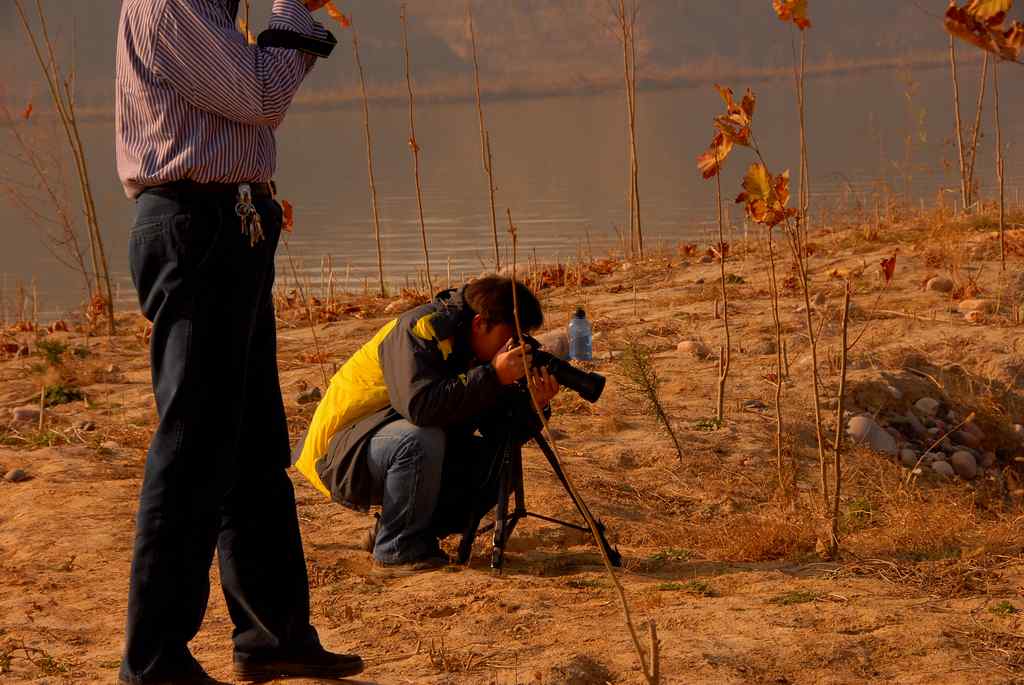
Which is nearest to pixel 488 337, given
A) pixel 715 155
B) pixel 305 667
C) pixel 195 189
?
pixel 715 155

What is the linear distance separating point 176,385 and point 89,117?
4437 centimetres

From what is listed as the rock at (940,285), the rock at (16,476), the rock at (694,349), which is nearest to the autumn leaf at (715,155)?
the rock at (694,349)

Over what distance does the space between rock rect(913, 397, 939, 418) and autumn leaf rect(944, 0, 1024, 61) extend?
3.48 meters

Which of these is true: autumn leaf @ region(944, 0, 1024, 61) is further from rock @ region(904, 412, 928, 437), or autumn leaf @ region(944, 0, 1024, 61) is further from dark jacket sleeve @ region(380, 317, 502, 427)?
rock @ region(904, 412, 928, 437)

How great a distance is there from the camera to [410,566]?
405cm

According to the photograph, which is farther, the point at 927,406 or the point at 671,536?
the point at 927,406

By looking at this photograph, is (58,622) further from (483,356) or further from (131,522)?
(483,356)

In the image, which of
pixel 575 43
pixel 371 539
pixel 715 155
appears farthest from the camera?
pixel 575 43

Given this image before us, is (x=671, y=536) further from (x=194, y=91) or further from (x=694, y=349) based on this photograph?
(x=194, y=91)

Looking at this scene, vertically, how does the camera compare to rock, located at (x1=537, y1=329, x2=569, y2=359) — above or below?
above

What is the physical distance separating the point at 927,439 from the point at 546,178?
13415mm

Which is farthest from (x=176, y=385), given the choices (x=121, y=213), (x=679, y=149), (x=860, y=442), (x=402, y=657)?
(x=679, y=149)

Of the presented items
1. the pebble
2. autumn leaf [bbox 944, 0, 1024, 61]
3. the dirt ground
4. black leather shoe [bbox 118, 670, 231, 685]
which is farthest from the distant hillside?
black leather shoe [bbox 118, 670, 231, 685]

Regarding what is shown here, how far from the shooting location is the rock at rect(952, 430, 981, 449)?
6.03 meters
